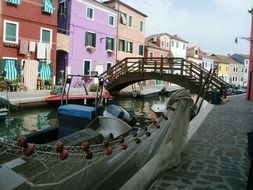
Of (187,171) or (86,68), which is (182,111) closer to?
(187,171)

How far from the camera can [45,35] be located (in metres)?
23.5

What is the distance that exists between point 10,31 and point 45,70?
3.68 meters

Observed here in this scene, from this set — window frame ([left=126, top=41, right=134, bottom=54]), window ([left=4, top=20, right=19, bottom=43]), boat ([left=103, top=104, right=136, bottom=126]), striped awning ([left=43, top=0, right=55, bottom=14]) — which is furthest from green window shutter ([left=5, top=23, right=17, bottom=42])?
window frame ([left=126, top=41, right=134, bottom=54])

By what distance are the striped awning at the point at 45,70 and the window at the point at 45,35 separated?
166 centimetres

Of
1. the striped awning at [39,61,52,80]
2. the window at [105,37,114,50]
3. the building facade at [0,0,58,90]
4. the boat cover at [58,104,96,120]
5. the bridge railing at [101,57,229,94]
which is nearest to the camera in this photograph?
the boat cover at [58,104,96,120]

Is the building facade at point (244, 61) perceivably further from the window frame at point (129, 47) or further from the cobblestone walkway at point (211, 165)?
the cobblestone walkway at point (211, 165)

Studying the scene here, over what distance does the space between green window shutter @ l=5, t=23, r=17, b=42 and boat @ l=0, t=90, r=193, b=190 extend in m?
17.7

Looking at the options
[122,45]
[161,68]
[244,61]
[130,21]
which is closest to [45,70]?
[161,68]

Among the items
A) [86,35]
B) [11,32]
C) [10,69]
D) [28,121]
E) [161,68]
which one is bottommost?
[28,121]

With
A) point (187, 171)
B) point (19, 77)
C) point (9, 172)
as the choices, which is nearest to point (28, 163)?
point (9, 172)

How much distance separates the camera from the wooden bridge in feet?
65.7

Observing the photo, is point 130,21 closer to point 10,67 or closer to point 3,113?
point 10,67

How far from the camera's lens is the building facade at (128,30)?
33688 mm

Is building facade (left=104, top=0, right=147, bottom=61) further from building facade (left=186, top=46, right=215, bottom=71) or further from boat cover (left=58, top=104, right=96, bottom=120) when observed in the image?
boat cover (left=58, top=104, right=96, bottom=120)
